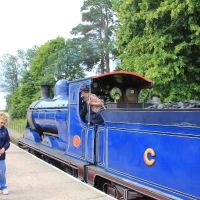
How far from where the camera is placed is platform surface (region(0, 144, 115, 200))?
4176mm

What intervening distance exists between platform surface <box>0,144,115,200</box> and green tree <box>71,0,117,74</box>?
63.7ft

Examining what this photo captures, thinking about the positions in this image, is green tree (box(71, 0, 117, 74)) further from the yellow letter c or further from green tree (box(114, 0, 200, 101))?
the yellow letter c

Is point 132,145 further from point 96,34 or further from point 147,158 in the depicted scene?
point 96,34

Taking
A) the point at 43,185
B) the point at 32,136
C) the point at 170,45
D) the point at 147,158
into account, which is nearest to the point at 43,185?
the point at 43,185

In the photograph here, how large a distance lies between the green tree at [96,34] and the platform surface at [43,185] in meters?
19.4

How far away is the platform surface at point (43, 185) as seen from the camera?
4176mm

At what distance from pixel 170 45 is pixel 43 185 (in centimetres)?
648

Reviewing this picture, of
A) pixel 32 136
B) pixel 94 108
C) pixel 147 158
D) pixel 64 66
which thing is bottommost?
pixel 32 136

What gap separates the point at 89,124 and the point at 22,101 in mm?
26770

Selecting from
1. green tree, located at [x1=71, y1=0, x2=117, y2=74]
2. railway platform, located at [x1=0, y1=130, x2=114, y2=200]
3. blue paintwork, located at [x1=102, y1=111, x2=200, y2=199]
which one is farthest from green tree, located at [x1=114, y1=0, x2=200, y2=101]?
green tree, located at [x1=71, y1=0, x2=117, y2=74]

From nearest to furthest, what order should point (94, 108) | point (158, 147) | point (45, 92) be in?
1. point (158, 147)
2. point (94, 108)
3. point (45, 92)

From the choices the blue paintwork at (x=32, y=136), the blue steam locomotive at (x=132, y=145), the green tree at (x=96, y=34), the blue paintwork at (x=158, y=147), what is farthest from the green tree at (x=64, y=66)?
the blue paintwork at (x=158, y=147)

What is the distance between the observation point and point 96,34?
26.0 m

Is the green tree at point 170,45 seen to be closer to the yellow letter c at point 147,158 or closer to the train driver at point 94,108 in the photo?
the train driver at point 94,108
